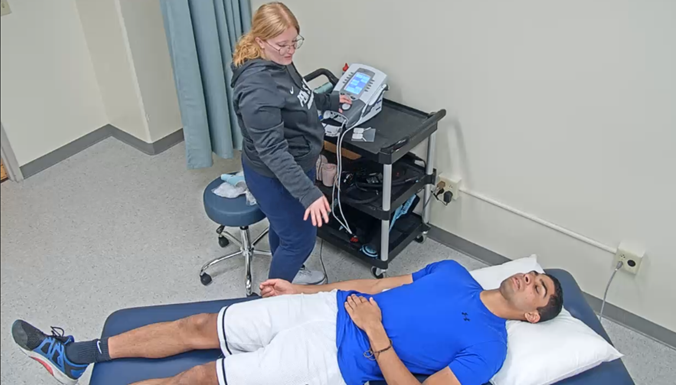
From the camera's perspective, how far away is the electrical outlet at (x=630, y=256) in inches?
84.8

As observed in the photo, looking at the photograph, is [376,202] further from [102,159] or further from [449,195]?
[102,159]

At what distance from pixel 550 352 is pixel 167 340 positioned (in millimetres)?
1126

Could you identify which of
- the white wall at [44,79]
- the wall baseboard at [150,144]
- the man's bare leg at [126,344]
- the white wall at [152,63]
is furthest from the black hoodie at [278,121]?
the white wall at [44,79]

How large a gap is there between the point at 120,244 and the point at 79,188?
584 mm

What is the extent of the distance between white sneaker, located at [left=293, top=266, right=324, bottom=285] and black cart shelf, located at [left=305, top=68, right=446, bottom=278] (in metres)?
0.16

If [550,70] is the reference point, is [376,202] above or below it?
below

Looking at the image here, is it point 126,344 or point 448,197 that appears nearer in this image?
point 126,344

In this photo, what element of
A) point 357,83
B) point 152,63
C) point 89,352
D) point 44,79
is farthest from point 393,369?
point 44,79

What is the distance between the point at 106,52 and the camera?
124 inches

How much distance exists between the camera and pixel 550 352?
1657mm

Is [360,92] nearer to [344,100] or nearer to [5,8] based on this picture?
[344,100]

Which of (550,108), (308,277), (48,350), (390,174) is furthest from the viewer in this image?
(308,277)

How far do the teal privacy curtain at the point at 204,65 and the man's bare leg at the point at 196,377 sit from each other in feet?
4.69

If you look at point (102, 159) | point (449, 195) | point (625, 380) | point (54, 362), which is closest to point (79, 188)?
point (102, 159)
